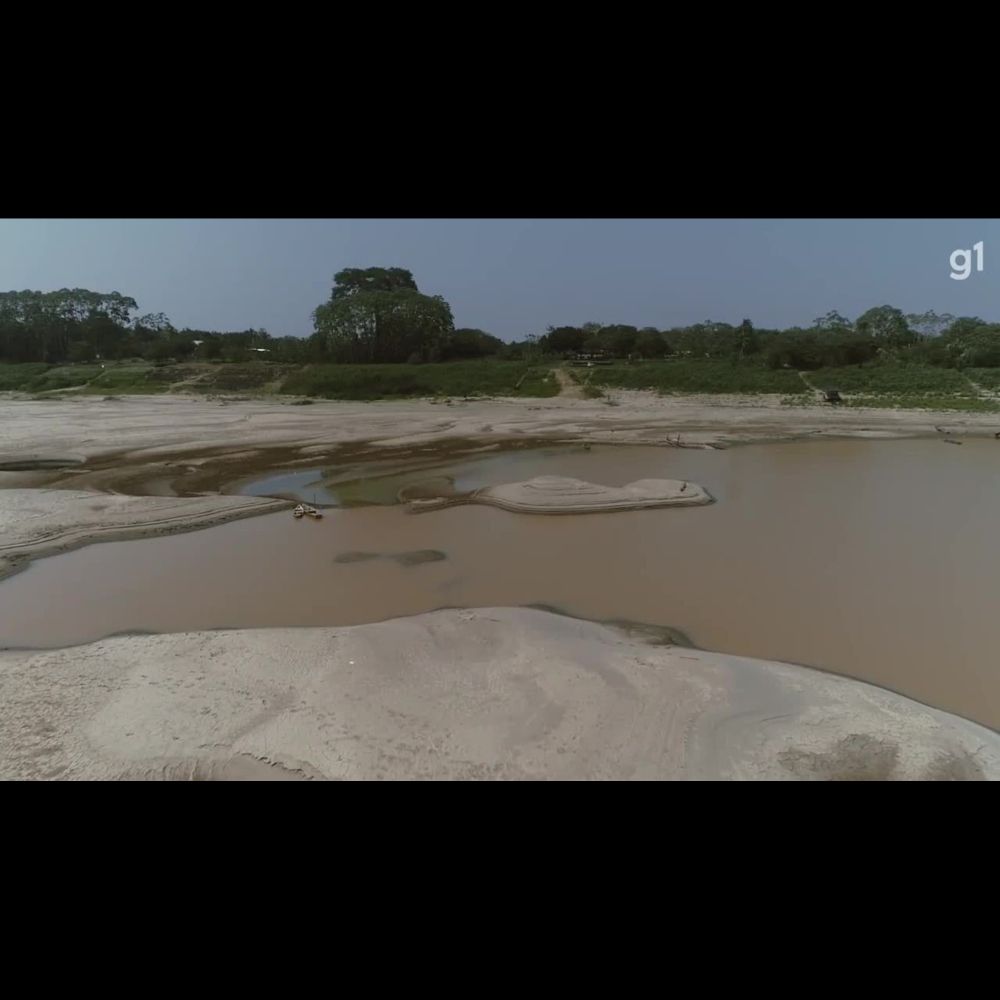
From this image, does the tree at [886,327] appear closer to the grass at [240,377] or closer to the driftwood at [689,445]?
the driftwood at [689,445]

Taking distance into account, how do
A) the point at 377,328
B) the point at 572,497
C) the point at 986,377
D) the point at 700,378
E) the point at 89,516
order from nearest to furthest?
1. the point at 89,516
2. the point at 572,497
3. the point at 986,377
4. the point at 700,378
5. the point at 377,328

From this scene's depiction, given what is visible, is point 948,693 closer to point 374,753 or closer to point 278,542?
point 374,753

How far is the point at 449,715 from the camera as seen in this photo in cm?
424

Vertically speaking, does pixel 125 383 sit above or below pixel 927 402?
above

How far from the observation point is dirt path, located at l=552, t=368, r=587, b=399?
28.1 metres

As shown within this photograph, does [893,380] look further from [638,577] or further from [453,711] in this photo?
[453,711]

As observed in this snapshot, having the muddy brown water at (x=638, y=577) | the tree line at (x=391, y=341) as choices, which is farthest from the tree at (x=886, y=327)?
the muddy brown water at (x=638, y=577)

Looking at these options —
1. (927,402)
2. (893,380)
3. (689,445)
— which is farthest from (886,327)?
(689,445)

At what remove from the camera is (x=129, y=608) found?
645 cm

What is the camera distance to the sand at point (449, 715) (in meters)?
3.75

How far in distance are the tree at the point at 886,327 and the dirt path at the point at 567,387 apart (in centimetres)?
2033

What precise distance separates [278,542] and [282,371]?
2490cm

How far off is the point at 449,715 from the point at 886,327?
50810mm
